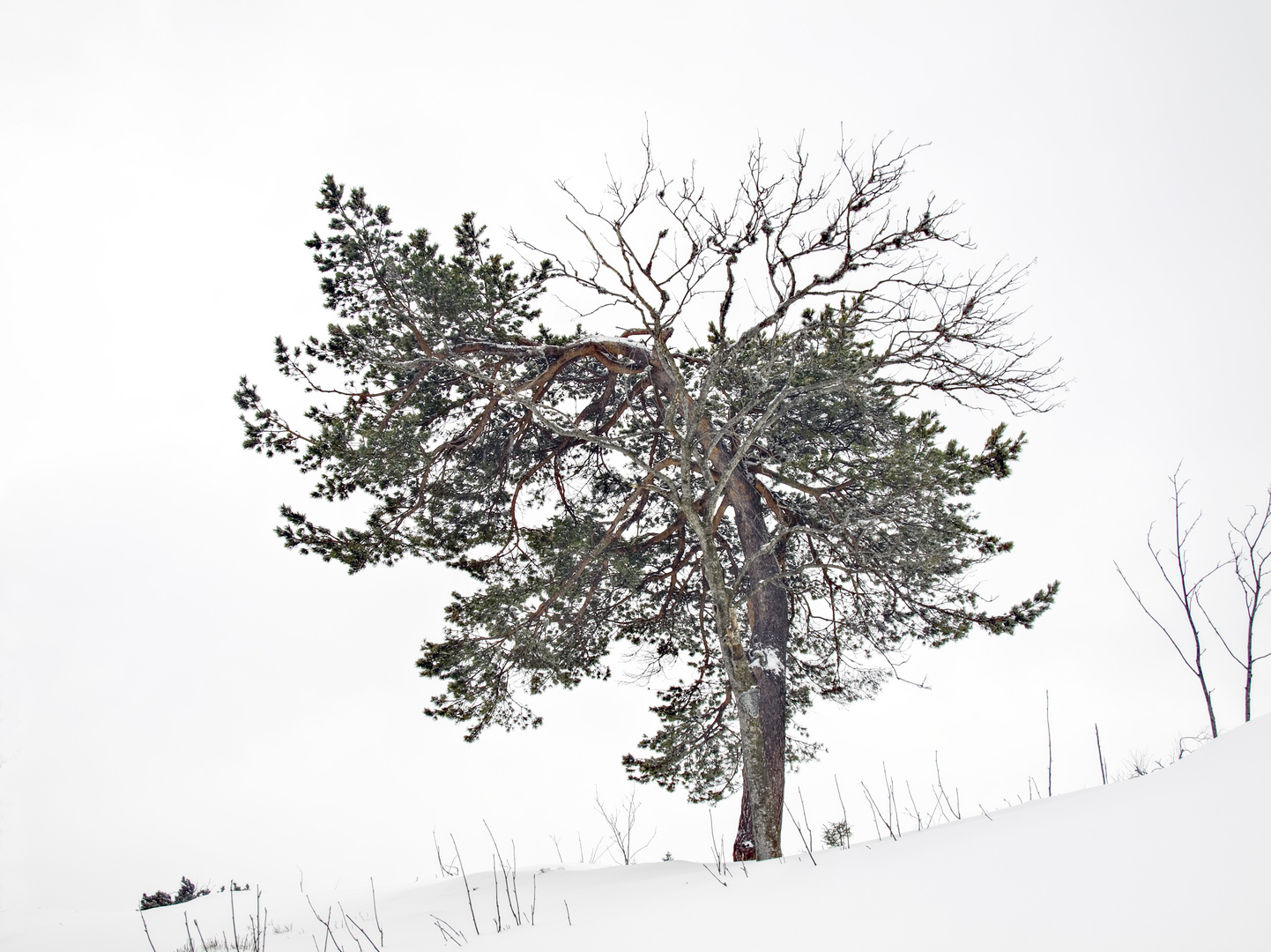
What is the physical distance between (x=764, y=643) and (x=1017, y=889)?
5.45m

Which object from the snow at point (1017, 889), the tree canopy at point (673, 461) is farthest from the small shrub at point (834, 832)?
the snow at point (1017, 889)

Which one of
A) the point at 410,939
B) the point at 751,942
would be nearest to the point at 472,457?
the point at 410,939

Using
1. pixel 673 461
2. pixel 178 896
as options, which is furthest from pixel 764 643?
pixel 178 896

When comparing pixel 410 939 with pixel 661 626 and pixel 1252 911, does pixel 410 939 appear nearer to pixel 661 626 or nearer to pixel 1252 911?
pixel 1252 911

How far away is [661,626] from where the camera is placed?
9.25 metres

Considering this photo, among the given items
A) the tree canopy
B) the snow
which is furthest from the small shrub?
the snow

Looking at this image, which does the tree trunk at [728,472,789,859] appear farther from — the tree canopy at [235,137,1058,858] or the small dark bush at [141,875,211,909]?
the small dark bush at [141,875,211,909]

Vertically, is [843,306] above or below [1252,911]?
above

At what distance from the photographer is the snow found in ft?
7.06

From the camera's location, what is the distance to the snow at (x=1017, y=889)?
84.7 inches

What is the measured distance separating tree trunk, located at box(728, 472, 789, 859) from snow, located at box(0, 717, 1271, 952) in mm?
2746

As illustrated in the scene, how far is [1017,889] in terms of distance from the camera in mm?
2584

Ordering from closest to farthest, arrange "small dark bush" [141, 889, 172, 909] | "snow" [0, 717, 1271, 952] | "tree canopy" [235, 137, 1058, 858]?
"snow" [0, 717, 1271, 952] < "tree canopy" [235, 137, 1058, 858] < "small dark bush" [141, 889, 172, 909]

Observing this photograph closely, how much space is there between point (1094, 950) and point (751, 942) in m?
1.19
